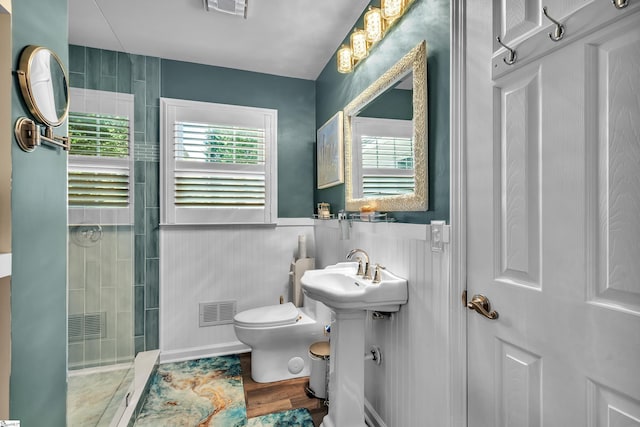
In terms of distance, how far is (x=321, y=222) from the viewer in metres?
2.76

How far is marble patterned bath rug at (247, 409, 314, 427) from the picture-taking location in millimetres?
1842

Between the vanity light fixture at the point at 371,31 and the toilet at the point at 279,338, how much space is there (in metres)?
1.72

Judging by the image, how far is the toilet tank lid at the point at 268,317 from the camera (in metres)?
2.24

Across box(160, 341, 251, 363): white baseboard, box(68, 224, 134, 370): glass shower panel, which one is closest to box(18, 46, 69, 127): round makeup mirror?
box(68, 224, 134, 370): glass shower panel

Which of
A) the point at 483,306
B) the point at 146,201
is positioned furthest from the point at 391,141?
the point at 146,201

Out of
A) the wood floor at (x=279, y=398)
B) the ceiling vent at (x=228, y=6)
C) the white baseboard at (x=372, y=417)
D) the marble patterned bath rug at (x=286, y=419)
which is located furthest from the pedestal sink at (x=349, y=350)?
the ceiling vent at (x=228, y=6)

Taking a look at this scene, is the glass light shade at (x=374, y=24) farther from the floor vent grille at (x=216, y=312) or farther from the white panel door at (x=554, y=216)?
the floor vent grille at (x=216, y=312)

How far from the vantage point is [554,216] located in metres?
A: 0.89

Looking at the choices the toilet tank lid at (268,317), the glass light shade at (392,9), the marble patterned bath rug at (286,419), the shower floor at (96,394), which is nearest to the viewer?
the shower floor at (96,394)

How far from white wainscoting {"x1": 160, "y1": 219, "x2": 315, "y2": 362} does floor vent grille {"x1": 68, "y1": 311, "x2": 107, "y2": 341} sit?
1027 millimetres

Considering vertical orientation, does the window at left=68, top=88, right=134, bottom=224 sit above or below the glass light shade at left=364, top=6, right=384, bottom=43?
below

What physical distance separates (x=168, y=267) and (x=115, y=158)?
1137 mm

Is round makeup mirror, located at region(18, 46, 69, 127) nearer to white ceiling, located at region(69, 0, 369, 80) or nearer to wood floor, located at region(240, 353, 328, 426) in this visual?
white ceiling, located at region(69, 0, 369, 80)

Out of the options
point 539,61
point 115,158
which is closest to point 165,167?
point 115,158
